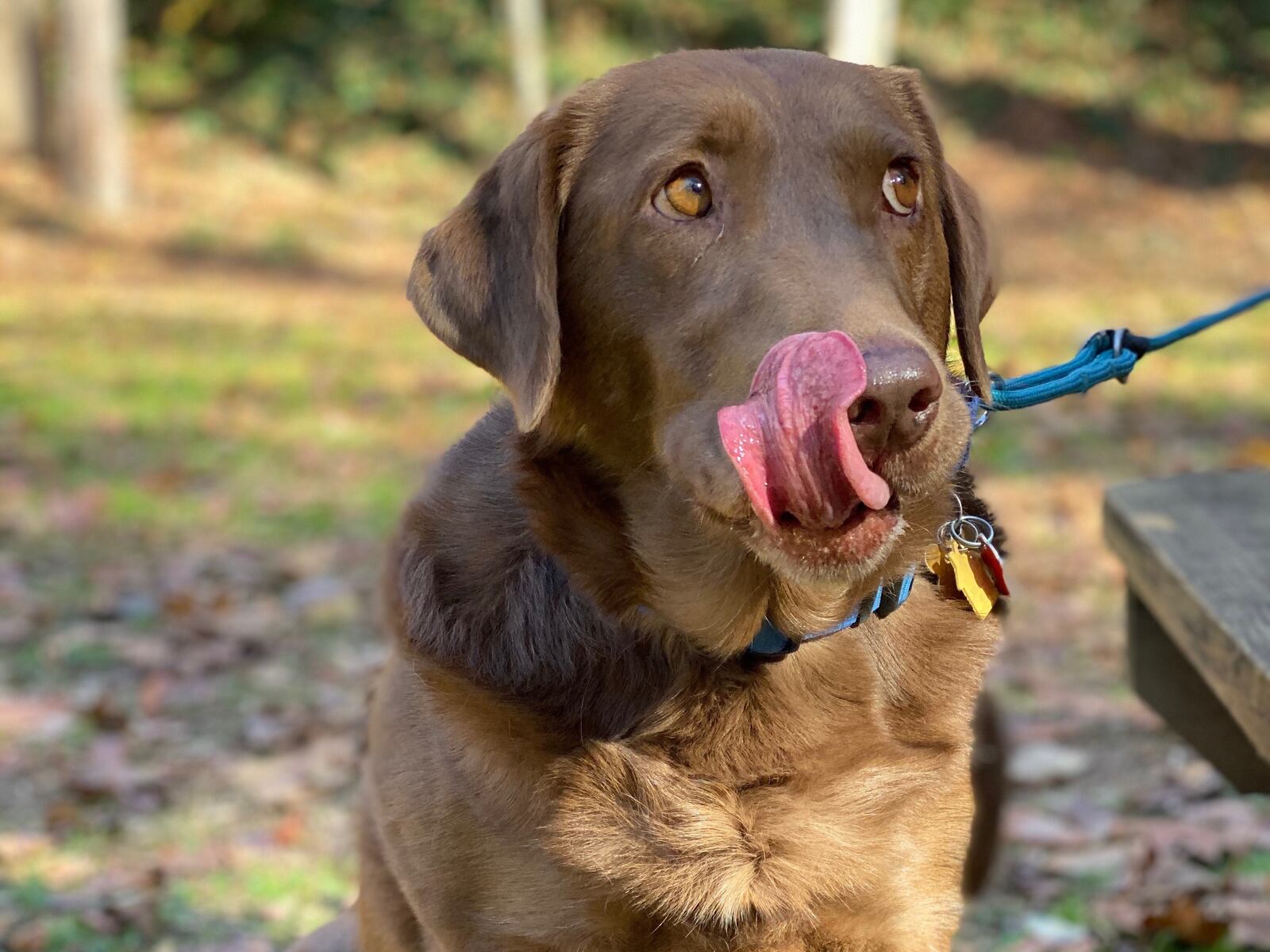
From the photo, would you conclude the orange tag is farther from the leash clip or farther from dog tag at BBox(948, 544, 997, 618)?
the leash clip

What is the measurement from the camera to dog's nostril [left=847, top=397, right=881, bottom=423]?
7.36ft

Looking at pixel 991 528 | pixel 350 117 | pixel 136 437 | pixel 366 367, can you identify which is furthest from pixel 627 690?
pixel 350 117

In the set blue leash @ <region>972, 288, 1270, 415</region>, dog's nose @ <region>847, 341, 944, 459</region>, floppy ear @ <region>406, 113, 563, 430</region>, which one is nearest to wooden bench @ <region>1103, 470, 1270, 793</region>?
blue leash @ <region>972, 288, 1270, 415</region>

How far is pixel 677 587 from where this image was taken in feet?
9.09

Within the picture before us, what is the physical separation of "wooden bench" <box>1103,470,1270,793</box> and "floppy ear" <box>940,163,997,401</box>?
2.31ft

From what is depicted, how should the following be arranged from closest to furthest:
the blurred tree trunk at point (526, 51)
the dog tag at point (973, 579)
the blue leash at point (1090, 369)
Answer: the dog tag at point (973, 579), the blue leash at point (1090, 369), the blurred tree trunk at point (526, 51)

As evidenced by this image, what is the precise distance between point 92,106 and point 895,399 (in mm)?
15575

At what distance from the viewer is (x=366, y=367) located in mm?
Answer: 11633

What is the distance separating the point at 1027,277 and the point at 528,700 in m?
13.4

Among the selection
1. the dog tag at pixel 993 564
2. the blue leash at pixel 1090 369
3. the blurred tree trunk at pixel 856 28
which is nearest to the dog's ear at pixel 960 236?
the blue leash at pixel 1090 369

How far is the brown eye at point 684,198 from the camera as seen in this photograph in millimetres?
2645

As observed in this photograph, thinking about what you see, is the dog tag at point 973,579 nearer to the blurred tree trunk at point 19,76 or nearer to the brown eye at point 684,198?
the brown eye at point 684,198

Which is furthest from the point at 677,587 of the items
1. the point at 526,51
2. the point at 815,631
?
the point at 526,51

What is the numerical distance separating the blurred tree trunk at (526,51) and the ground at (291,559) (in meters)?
2.48
